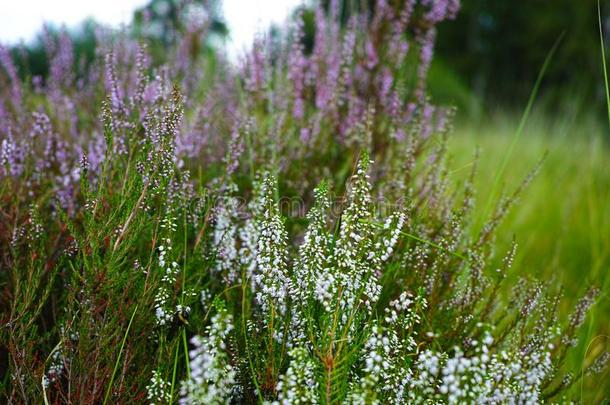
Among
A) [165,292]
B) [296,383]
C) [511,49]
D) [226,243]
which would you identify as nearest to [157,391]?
[165,292]

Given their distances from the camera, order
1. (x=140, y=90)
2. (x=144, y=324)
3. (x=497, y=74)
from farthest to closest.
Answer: (x=497, y=74), (x=140, y=90), (x=144, y=324)

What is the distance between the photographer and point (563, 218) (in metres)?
5.15

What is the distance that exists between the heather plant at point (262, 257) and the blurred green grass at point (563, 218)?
0.33m

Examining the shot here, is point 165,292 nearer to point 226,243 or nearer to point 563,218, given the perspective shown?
point 226,243

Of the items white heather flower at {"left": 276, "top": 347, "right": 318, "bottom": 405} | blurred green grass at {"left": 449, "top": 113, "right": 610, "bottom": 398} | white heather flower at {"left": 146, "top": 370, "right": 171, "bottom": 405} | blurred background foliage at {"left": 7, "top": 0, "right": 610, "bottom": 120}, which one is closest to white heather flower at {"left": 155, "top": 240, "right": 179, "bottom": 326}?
white heather flower at {"left": 146, "top": 370, "right": 171, "bottom": 405}

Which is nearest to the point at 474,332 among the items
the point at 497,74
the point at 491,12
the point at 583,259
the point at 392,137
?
the point at 392,137

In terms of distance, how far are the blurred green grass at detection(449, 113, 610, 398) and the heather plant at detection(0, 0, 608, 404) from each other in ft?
1.09

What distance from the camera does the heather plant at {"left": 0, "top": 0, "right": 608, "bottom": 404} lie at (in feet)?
5.38

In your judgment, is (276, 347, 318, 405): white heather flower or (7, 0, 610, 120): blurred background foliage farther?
(7, 0, 610, 120): blurred background foliage

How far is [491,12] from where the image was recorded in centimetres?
2622

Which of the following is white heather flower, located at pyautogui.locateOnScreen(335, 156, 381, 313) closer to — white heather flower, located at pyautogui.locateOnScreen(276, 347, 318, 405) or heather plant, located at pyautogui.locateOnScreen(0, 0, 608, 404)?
heather plant, located at pyautogui.locateOnScreen(0, 0, 608, 404)

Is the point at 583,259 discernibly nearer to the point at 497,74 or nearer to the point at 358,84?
the point at 358,84

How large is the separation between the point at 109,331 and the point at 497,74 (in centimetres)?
2608

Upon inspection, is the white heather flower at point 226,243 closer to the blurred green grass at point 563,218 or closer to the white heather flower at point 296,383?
the white heather flower at point 296,383
